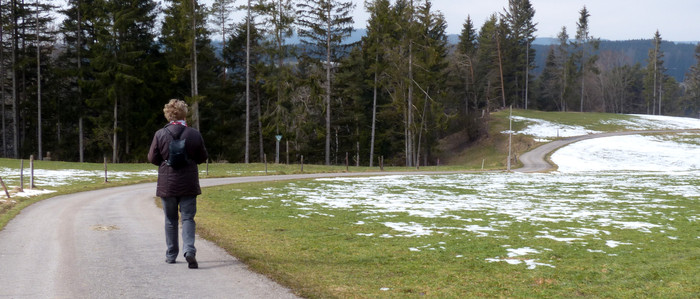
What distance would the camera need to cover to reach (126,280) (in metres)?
6.26

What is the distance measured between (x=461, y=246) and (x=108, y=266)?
5610 mm

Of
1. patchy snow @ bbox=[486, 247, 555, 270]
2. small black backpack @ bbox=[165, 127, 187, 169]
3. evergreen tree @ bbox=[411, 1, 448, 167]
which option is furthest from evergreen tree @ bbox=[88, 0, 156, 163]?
patchy snow @ bbox=[486, 247, 555, 270]

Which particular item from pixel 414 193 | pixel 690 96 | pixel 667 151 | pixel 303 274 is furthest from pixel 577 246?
pixel 690 96

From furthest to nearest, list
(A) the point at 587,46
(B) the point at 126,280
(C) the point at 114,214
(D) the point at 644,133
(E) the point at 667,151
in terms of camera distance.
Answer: (A) the point at 587,46 → (D) the point at 644,133 → (E) the point at 667,151 → (C) the point at 114,214 → (B) the point at 126,280

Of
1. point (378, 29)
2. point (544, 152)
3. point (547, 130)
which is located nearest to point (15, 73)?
point (378, 29)

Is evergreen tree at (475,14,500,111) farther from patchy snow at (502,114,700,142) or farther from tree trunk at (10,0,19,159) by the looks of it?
tree trunk at (10,0,19,159)

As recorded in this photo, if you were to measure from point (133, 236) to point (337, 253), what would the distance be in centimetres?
392

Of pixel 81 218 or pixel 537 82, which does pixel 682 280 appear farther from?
pixel 537 82

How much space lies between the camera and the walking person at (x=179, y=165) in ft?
Answer: 22.4

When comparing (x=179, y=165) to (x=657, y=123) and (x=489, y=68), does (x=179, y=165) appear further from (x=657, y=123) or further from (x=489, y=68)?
(x=657, y=123)

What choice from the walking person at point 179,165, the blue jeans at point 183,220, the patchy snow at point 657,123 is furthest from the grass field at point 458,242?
the patchy snow at point 657,123

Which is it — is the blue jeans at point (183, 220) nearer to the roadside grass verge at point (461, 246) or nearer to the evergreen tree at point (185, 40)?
the roadside grass verge at point (461, 246)

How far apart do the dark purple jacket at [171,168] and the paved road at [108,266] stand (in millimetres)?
1062

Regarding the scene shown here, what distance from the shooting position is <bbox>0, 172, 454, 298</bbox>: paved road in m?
5.80
